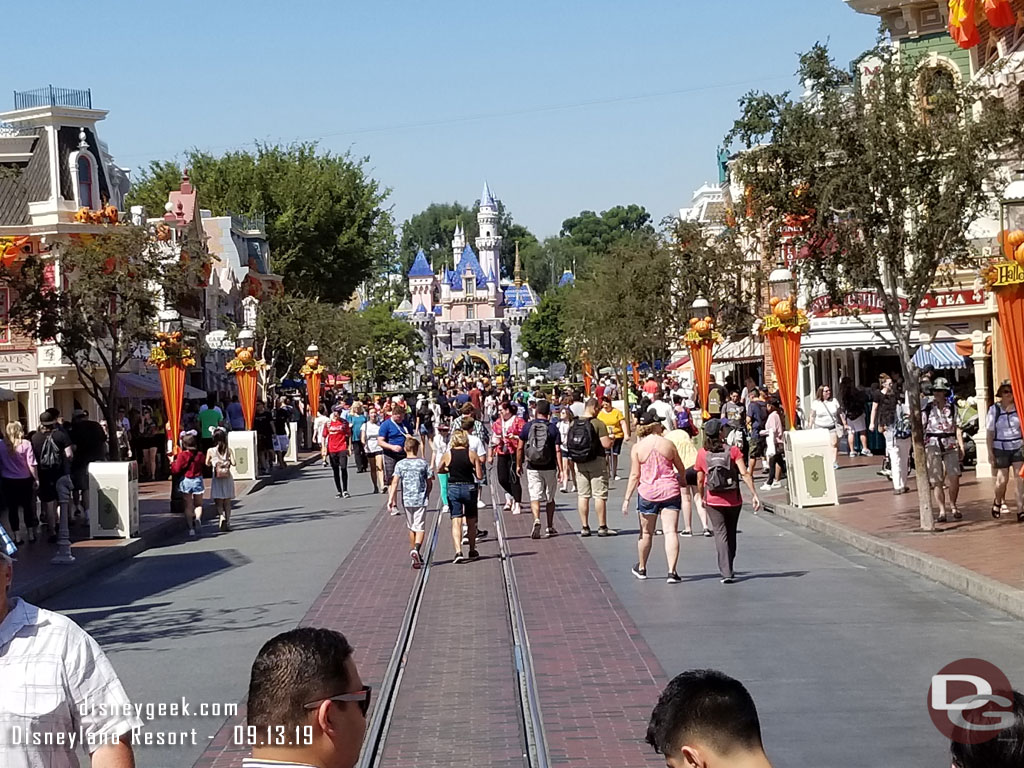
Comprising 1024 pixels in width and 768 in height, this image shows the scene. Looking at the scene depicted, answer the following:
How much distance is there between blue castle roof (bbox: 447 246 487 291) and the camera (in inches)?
7589

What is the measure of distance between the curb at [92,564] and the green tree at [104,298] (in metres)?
3.43

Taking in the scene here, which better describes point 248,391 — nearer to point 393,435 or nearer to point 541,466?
point 393,435

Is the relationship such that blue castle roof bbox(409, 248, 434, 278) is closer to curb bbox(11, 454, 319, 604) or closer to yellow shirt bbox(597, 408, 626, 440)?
yellow shirt bbox(597, 408, 626, 440)

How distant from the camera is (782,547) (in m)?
18.4

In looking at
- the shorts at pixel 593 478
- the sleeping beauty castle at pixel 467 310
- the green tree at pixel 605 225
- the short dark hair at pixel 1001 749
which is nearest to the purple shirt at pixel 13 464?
the shorts at pixel 593 478

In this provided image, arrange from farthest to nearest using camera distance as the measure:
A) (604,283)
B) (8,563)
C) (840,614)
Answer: (604,283) < (840,614) < (8,563)

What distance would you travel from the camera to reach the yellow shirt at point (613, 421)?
27109mm

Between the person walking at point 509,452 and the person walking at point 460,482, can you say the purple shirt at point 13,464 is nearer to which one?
the person walking at point 460,482

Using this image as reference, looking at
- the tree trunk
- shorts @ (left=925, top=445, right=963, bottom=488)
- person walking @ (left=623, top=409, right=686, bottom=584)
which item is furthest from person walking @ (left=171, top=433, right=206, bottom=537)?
shorts @ (left=925, top=445, right=963, bottom=488)

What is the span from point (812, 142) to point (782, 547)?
4.68 meters

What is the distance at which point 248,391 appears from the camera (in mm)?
37906

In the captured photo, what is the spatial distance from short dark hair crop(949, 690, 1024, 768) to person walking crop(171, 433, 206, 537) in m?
20.1

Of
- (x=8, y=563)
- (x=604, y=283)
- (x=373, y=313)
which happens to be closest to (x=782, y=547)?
(x=8, y=563)

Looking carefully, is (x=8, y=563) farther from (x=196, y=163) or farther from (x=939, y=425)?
(x=196, y=163)
